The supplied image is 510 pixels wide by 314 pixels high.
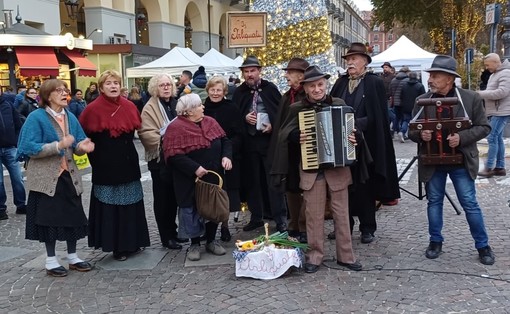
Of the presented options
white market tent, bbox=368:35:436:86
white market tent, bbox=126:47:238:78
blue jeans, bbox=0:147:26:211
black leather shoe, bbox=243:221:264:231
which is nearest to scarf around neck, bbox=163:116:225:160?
black leather shoe, bbox=243:221:264:231

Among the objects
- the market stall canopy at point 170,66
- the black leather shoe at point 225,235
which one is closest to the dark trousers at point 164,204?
the black leather shoe at point 225,235

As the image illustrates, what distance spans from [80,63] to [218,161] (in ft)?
48.4

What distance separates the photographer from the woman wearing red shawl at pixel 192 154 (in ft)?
16.5

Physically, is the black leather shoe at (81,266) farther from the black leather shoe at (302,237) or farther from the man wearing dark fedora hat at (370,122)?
the man wearing dark fedora hat at (370,122)

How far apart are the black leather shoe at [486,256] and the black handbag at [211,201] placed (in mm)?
2429

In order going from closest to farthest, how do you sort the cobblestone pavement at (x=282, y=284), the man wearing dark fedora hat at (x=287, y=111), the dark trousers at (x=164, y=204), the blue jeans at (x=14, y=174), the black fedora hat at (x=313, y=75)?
the cobblestone pavement at (x=282, y=284) < the black fedora hat at (x=313, y=75) < the man wearing dark fedora hat at (x=287, y=111) < the dark trousers at (x=164, y=204) < the blue jeans at (x=14, y=174)

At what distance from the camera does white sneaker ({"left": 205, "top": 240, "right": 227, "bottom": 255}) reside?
5449mm

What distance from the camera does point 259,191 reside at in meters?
6.26

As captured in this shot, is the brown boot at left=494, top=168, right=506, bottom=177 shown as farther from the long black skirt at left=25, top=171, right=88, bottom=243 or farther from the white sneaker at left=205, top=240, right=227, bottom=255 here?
the long black skirt at left=25, top=171, right=88, bottom=243

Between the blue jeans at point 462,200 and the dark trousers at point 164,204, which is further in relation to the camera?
the dark trousers at point 164,204

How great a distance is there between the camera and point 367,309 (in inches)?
158

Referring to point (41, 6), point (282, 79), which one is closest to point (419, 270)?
point (282, 79)

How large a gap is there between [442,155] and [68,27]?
2588 centimetres

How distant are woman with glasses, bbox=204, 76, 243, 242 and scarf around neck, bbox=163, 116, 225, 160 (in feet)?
1.98
